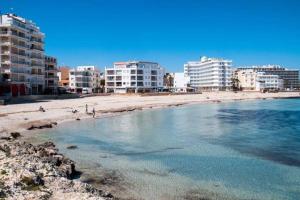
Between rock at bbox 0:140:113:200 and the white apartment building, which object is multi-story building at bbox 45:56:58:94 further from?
rock at bbox 0:140:113:200

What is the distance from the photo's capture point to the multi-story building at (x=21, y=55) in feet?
314

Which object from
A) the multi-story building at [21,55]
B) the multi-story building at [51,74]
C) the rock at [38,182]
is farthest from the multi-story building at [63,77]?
the rock at [38,182]

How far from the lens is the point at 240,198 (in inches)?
757

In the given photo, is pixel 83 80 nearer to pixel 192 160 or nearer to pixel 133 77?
pixel 133 77

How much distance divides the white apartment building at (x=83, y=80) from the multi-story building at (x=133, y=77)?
681 cm

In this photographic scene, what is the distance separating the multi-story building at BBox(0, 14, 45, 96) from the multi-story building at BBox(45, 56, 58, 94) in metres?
6.69

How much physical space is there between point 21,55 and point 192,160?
81283 mm

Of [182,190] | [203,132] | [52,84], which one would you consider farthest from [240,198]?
[52,84]

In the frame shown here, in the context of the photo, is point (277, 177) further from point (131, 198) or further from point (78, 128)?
point (78, 128)

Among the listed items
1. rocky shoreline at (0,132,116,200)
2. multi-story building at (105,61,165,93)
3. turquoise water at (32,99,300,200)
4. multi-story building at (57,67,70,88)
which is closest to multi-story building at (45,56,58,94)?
multi-story building at (105,61,165,93)

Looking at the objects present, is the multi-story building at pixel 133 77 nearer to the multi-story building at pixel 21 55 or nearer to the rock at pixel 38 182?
the multi-story building at pixel 21 55

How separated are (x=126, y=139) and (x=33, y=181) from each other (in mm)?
23848

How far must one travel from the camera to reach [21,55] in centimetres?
10125

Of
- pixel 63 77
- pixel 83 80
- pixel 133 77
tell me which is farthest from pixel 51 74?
pixel 63 77
